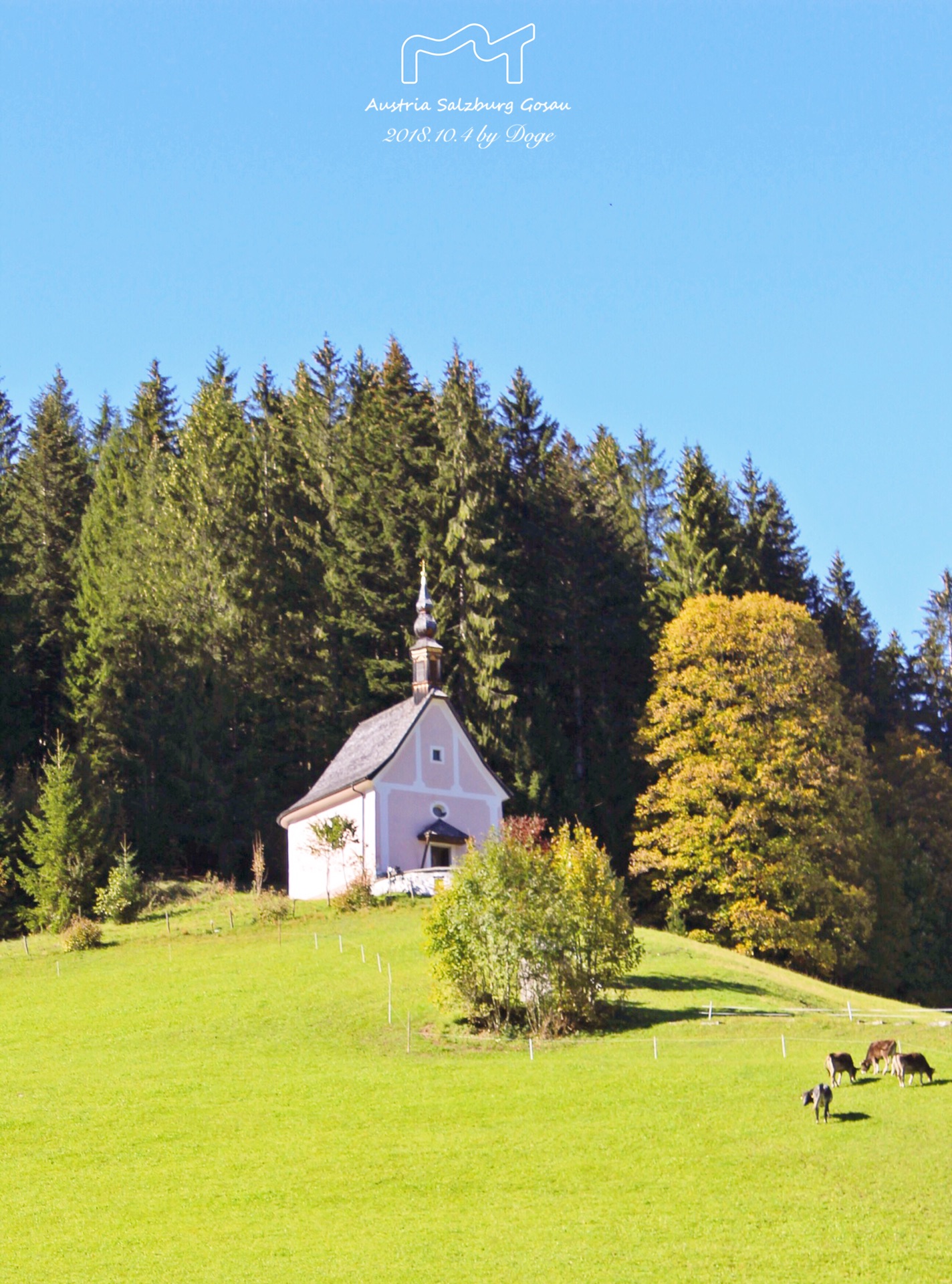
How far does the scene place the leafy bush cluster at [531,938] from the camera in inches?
1298

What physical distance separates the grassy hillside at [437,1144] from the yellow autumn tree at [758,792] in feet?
48.1

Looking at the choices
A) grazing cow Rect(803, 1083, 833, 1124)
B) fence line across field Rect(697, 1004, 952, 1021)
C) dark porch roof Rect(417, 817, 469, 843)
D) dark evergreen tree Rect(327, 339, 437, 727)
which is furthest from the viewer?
dark evergreen tree Rect(327, 339, 437, 727)

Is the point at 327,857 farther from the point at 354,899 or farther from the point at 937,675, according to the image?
the point at 937,675

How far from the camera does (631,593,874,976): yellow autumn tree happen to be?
51.8 meters

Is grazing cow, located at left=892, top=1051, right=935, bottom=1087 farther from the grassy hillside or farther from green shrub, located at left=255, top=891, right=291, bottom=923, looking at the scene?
green shrub, located at left=255, top=891, right=291, bottom=923

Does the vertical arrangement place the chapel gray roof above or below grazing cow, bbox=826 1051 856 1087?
above

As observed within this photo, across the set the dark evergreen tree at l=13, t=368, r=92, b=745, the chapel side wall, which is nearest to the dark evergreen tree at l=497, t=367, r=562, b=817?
the chapel side wall

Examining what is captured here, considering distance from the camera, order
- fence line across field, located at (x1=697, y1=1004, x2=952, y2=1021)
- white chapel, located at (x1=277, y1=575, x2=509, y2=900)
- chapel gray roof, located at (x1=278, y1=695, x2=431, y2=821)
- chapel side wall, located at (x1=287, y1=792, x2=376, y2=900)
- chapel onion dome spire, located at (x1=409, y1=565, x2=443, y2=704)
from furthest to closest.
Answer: chapel onion dome spire, located at (x1=409, y1=565, x2=443, y2=704) → chapel gray roof, located at (x1=278, y1=695, x2=431, y2=821) → chapel side wall, located at (x1=287, y1=792, x2=376, y2=900) → white chapel, located at (x1=277, y1=575, x2=509, y2=900) → fence line across field, located at (x1=697, y1=1004, x2=952, y2=1021)

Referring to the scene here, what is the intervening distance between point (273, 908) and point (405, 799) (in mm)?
8193

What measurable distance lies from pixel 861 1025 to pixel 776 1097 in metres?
8.90

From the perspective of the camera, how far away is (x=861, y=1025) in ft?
109

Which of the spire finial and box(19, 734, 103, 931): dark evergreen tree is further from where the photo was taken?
the spire finial

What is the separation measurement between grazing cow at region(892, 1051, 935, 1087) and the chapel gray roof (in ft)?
96.5

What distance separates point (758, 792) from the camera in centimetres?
5322
